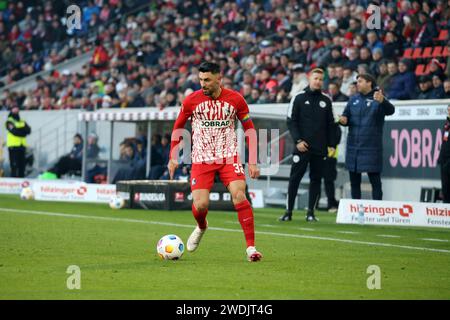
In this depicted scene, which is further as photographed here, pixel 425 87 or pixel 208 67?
pixel 425 87

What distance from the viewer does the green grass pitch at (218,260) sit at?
7793mm

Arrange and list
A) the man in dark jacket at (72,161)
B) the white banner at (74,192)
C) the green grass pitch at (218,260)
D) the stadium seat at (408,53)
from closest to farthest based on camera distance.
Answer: the green grass pitch at (218,260) → the white banner at (74,192) → the stadium seat at (408,53) → the man in dark jacket at (72,161)

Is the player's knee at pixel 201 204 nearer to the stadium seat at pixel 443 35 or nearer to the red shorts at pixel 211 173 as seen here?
the red shorts at pixel 211 173

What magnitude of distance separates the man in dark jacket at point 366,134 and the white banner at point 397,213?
0.25 metres

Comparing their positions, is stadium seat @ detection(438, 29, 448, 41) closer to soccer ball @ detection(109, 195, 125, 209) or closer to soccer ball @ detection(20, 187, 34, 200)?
soccer ball @ detection(109, 195, 125, 209)

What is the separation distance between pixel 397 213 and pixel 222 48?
48.3 feet

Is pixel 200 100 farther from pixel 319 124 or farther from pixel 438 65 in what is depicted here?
pixel 438 65

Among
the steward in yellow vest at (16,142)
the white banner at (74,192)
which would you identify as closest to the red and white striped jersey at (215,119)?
the white banner at (74,192)

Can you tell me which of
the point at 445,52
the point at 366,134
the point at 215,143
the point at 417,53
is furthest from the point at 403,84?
the point at 215,143

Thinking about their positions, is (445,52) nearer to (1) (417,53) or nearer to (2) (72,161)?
(1) (417,53)

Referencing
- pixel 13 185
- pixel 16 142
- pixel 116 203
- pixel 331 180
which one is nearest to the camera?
pixel 116 203

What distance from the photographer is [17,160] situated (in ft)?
92.6

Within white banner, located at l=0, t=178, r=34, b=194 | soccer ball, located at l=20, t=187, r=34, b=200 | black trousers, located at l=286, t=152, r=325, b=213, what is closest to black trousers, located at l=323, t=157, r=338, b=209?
black trousers, located at l=286, t=152, r=325, b=213

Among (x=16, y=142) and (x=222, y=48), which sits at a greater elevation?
(x=222, y=48)
